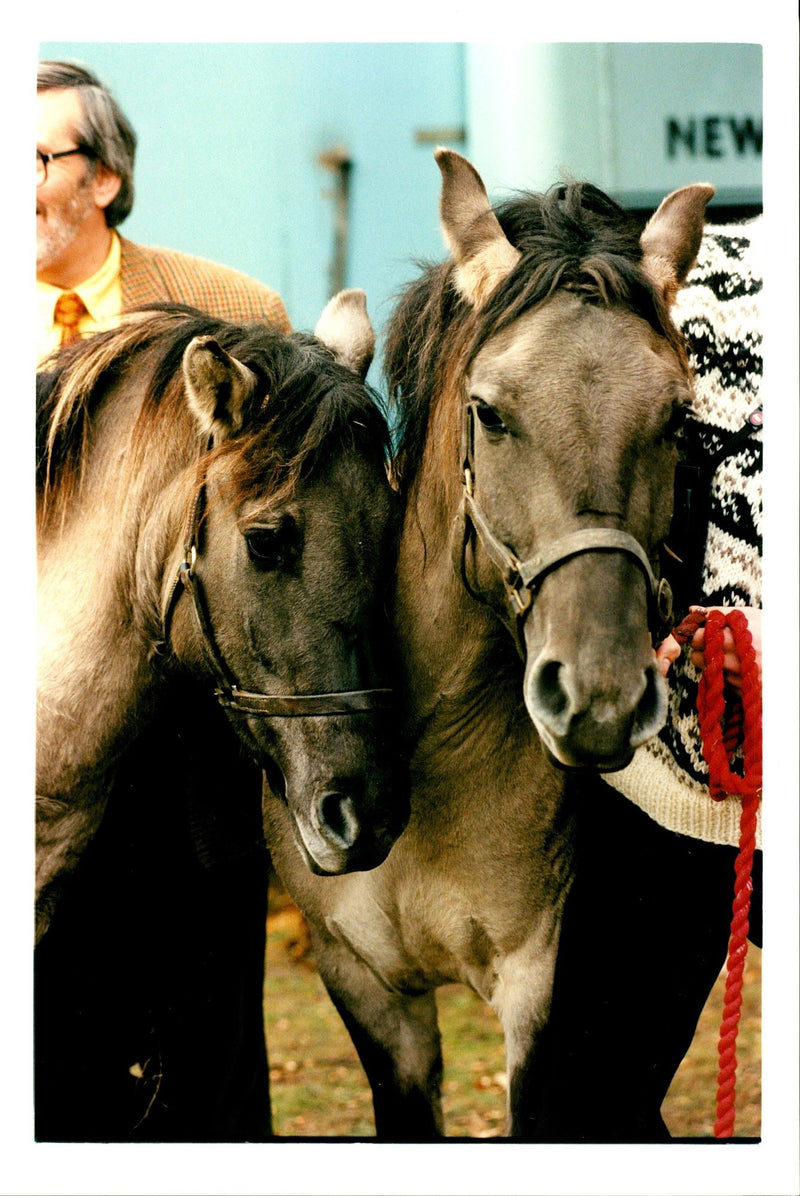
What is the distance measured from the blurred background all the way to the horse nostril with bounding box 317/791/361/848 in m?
0.98

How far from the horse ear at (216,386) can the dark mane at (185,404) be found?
0.03m

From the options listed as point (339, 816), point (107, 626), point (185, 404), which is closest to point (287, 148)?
point (185, 404)

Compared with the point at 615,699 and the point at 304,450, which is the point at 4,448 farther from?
the point at 615,699

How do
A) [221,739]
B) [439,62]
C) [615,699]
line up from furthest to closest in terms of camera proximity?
[439,62]
[221,739]
[615,699]

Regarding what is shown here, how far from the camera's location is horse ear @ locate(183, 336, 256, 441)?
201 centimetres

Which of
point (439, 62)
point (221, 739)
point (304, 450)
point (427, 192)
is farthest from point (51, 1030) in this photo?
point (427, 192)

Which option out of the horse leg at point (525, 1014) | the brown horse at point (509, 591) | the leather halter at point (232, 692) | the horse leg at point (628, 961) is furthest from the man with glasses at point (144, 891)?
the horse leg at point (628, 961)

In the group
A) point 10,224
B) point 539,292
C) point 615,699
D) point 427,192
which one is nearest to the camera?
point 615,699

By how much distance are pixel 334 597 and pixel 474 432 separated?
1.23 ft

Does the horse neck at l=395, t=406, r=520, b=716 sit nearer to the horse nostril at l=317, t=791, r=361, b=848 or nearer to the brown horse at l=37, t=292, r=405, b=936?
the brown horse at l=37, t=292, r=405, b=936

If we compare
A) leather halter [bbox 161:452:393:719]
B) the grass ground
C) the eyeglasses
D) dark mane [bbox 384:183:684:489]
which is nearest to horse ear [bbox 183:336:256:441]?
leather halter [bbox 161:452:393:719]

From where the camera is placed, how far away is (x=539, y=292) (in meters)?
1.90

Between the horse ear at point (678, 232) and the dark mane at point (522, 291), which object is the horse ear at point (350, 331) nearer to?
the dark mane at point (522, 291)

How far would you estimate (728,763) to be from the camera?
7.06ft
